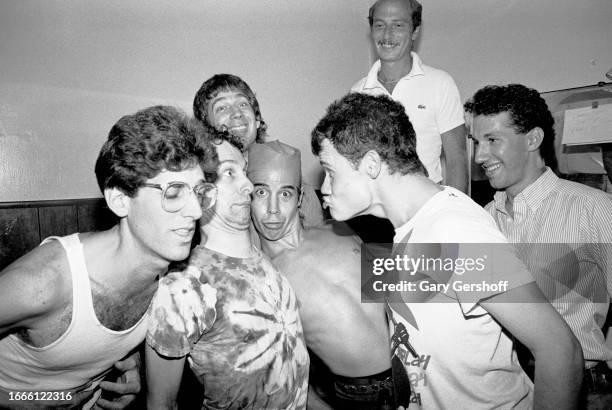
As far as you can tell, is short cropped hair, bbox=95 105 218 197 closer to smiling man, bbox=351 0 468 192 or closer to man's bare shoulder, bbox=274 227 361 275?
man's bare shoulder, bbox=274 227 361 275

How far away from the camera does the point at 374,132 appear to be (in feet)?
5.44

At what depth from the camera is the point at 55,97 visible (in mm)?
3334

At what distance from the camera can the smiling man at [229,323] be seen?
1592mm

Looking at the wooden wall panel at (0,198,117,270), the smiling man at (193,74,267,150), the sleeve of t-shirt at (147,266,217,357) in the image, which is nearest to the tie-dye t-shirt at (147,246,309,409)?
the sleeve of t-shirt at (147,266,217,357)

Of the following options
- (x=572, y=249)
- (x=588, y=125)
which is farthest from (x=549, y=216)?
(x=588, y=125)

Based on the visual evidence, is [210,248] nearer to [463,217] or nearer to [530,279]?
[463,217]

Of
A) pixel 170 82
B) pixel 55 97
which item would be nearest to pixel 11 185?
pixel 55 97

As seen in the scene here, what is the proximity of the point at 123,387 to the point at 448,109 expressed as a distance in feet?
8.71

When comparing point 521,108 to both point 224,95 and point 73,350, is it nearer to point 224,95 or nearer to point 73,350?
point 224,95

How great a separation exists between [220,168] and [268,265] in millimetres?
492

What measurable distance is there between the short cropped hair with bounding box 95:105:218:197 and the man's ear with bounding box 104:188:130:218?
0.06 ft

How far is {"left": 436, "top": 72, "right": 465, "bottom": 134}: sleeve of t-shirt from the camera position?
3098 mm

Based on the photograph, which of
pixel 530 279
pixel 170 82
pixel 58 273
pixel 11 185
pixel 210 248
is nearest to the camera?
pixel 530 279

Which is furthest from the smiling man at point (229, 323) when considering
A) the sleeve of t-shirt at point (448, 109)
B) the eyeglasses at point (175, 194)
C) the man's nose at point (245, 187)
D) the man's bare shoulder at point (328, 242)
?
the sleeve of t-shirt at point (448, 109)
